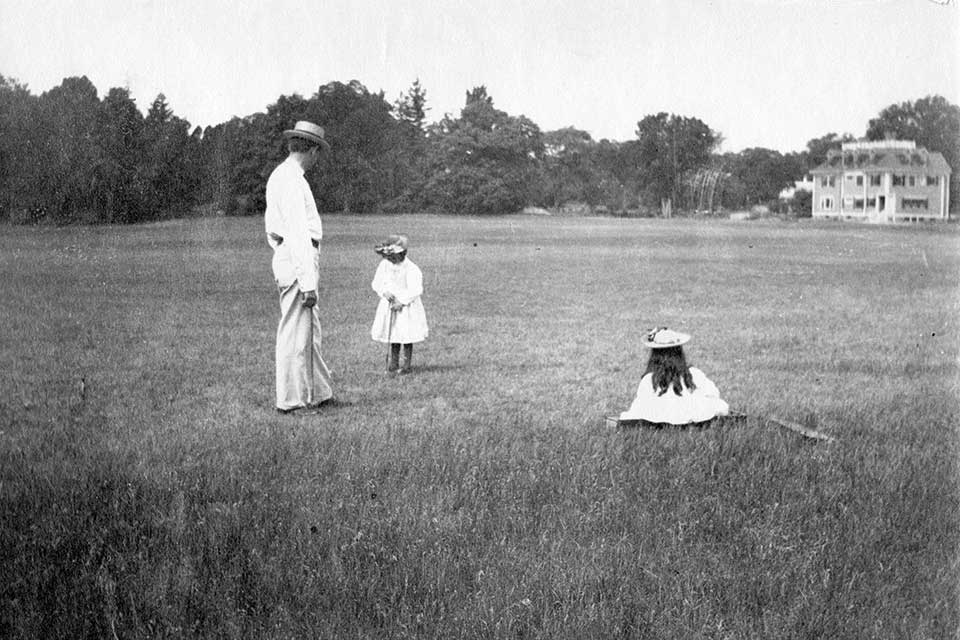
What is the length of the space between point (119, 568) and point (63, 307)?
9.18 meters

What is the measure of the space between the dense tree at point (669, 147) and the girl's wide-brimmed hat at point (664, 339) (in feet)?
34.6

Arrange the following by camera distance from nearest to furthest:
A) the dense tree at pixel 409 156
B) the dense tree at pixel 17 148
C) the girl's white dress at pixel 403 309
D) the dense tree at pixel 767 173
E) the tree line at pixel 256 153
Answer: the dense tree at pixel 17 148, the tree line at pixel 256 153, the girl's white dress at pixel 403 309, the dense tree at pixel 409 156, the dense tree at pixel 767 173

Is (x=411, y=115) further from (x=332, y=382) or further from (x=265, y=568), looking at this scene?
(x=265, y=568)

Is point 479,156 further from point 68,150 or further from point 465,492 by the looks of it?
point 465,492

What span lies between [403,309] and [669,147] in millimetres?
12126

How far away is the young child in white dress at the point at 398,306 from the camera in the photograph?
9.58m

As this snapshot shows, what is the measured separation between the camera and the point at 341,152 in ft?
36.6

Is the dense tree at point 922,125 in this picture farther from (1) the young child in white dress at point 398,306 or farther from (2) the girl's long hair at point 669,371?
(1) the young child in white dress at point 398,306

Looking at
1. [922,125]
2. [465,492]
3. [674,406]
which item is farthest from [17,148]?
[922,125]

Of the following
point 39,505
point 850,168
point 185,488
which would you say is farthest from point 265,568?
point 850,168

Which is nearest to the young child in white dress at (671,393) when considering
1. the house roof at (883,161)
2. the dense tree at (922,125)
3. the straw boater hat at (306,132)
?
the straw boater hat at (306,132)

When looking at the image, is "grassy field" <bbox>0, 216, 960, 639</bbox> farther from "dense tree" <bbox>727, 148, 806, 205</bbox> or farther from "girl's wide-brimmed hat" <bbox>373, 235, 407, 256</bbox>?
"dense tree" <bbox>727, 148, 806, 205</bbox>

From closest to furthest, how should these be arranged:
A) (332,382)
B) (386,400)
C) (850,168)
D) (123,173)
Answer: (386,400) < (332,382) < (123,173) < (850,168)

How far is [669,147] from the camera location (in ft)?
65.3
